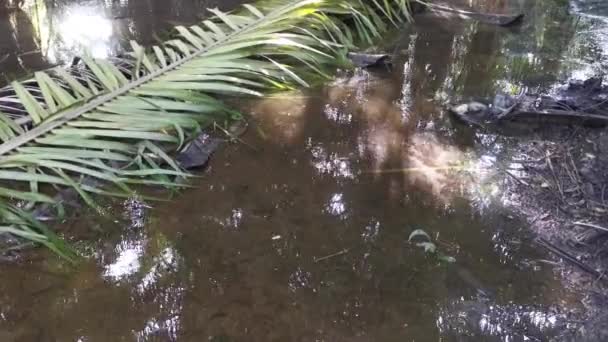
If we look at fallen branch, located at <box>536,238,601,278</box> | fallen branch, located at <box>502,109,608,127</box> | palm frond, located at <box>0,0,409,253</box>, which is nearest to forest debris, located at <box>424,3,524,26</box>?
palm frond, located at <box>0,0,409,253</box>

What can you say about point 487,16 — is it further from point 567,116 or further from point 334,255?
point 334,255

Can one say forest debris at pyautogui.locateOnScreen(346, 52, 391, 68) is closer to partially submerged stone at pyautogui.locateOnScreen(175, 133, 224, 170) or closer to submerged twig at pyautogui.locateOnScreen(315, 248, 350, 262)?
partially submerged stone at pyautogui.locateOnScreen(175, 133, 224, 170)

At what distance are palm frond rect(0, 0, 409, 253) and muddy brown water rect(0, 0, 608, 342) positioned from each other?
196 millimetres

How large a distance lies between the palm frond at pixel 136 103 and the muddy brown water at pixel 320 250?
0.64 ft

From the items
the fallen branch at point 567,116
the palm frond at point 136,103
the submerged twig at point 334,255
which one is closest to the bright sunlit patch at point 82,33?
the palm frond at point 136,103

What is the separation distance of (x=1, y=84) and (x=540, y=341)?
357 centimetres

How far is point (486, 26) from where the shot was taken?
5.21 metres

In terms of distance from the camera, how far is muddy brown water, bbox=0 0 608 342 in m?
1.94

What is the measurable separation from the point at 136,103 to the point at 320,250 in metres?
1.34

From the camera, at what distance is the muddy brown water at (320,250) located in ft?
6.38

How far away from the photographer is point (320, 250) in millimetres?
2297

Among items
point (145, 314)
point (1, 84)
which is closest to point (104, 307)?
point (145, 314)

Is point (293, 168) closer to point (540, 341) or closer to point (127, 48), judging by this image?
point (540, 341)

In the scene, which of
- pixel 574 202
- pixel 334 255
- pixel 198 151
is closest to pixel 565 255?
pixel 574 202
